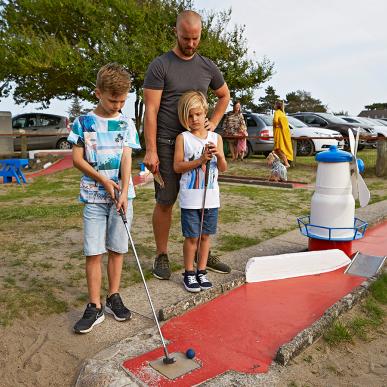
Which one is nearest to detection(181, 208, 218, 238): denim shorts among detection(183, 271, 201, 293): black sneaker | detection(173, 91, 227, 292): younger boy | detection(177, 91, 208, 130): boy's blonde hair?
detection(173, 91, 227, 292): younger boy

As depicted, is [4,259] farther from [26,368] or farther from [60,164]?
[60,164]

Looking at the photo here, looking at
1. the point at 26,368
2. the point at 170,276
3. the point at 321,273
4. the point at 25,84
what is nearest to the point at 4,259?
the point at 170,276

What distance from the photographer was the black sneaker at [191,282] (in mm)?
3248

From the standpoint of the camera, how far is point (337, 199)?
158 inches

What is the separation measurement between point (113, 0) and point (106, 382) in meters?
16.6

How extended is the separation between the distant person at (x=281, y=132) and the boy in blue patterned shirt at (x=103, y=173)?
8.74 metres

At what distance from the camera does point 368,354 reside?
101 inches

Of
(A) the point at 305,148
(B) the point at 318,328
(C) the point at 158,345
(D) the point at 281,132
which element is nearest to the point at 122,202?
(C) the point at 158,345

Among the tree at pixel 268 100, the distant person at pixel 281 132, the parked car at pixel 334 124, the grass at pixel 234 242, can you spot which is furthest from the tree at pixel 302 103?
the grass at pixel 234 242

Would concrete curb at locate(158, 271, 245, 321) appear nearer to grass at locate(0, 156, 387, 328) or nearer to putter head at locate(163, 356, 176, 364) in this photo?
putter head at locate(163, 356, 176, 364)

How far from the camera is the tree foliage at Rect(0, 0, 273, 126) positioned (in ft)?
51.4

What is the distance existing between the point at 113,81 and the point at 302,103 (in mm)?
67814

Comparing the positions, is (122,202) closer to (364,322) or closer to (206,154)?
(206,154)

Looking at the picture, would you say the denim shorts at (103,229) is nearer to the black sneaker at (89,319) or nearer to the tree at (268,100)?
the black sneaker at (89,319)
